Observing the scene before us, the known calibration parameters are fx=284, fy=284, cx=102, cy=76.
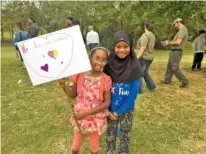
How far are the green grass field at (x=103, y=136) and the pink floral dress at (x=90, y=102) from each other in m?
1.11

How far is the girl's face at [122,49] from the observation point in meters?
2.86

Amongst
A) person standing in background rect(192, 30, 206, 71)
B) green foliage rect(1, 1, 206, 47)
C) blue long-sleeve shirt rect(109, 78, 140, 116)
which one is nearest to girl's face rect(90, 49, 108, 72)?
blue long-sleeve shirt rect(109, 78, 140, 116)

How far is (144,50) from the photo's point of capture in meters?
6.47

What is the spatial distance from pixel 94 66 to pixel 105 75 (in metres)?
0.14

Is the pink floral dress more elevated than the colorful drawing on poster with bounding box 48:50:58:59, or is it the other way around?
the colorful drawing on poster with bounding box 48:50:58:59

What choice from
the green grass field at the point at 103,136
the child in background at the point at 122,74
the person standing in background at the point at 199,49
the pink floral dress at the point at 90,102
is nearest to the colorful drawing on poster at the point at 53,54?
the pink floral dress at the point at 90,102

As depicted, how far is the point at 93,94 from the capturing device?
2.85 metres

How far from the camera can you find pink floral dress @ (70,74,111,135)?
284cm

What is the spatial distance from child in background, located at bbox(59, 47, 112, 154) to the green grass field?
112cm

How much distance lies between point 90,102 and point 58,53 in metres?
0.59

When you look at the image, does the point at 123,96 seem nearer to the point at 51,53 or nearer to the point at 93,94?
the point at 93,94

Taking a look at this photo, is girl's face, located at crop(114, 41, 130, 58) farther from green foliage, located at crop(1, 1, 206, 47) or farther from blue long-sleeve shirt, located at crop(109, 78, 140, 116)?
green foliage, located at crop(1, 1, 206, 47)

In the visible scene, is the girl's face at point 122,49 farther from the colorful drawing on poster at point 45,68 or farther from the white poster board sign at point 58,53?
the colorful drawing on poster at point 45,68

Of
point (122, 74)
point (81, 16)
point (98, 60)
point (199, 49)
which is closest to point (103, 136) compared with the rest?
point (122, 74)
